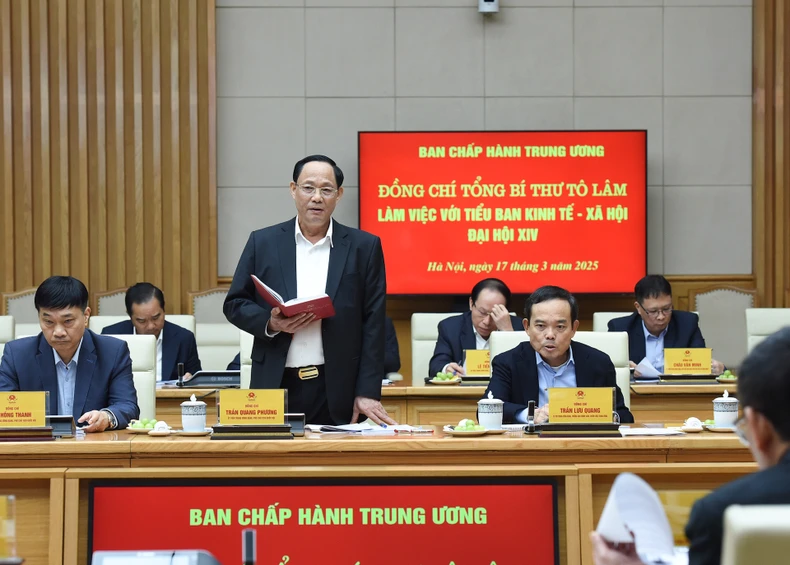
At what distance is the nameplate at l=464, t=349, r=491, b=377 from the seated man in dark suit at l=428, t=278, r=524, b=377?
37 cm

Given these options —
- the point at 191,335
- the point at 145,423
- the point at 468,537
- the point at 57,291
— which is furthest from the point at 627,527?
the point at 191,335

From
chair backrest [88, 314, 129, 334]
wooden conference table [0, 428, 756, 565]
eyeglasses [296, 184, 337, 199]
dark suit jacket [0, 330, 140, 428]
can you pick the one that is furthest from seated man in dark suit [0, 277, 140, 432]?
chair backrest [88, 314, 129, 334]

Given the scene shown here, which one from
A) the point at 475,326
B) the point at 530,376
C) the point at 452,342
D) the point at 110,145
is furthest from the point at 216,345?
the point at 530,376

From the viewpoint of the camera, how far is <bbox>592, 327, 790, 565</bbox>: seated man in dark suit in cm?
124

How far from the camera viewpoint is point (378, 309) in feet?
10.9

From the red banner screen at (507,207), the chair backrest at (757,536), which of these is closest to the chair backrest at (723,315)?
the red banner screen at (507,207)

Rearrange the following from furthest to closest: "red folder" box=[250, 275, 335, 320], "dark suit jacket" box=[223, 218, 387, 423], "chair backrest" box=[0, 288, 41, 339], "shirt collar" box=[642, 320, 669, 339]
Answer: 1. "chair backrest" box=[0, 288, 41, 339]
2. "shirt collar" box=[642, 320, 669, 339]
3. "dark suit jacket" box=[223, 218, 387, 423]
4. "red folder" box=[250, 275, 335, 320]

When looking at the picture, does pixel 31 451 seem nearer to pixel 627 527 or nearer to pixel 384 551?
pixel 384 551

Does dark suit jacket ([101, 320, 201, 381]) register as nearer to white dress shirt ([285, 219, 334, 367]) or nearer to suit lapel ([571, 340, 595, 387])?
white dress shirt ([285, 219, 334, 367])

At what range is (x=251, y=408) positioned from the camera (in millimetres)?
2631

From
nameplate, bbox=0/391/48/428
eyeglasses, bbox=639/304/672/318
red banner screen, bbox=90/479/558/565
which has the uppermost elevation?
eyeglasses, bbox=639/304/672/318

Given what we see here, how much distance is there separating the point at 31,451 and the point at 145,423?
48cm

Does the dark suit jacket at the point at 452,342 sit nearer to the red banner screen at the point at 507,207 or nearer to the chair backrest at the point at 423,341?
the chair backrest at the point at 423,341

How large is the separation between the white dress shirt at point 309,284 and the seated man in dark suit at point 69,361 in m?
0.55
